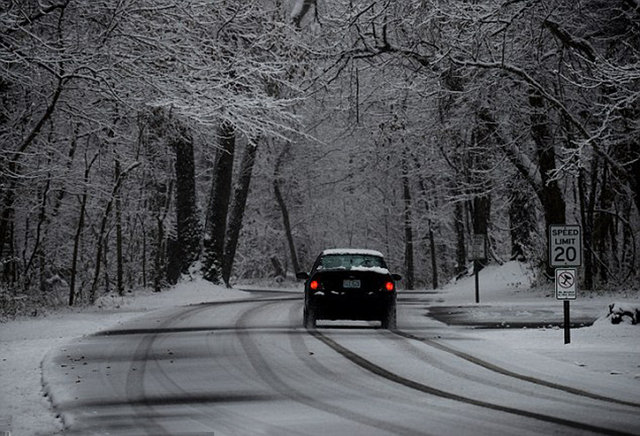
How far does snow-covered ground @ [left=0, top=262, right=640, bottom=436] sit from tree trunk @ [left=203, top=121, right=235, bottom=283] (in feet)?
9.87

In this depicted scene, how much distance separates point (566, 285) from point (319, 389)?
640cm

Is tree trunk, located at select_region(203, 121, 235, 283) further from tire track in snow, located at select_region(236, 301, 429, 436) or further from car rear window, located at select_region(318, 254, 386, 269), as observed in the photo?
tire track in snow, located at select_region(236, 301, 429, 436)

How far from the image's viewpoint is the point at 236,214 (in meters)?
45.1

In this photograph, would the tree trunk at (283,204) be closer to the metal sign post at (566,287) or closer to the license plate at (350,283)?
the license plate at (350,283)

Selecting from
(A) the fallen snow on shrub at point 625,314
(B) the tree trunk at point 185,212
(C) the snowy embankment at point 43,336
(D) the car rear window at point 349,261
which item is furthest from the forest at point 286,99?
(A) the fallen snow on shrub at point 625,314

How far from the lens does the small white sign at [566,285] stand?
654 inches

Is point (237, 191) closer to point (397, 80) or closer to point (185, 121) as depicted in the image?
point (397, 80)

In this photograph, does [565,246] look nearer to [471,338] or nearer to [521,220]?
[471,338]

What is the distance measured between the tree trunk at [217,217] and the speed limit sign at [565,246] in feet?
74.6

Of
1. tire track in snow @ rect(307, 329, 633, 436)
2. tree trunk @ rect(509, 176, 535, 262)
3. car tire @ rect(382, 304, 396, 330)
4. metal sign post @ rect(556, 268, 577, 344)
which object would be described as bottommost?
tire track in snow @ rect(307, 329, 633, 436)

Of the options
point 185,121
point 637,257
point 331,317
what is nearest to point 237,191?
point 637,257

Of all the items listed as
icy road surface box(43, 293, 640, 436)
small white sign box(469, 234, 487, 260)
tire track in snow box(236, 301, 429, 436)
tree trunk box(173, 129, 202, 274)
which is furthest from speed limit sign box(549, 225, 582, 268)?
tree trunk box(173, 129, 202, 274)

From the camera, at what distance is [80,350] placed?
53.4 feet

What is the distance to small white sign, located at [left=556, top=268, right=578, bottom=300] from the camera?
1661cm
